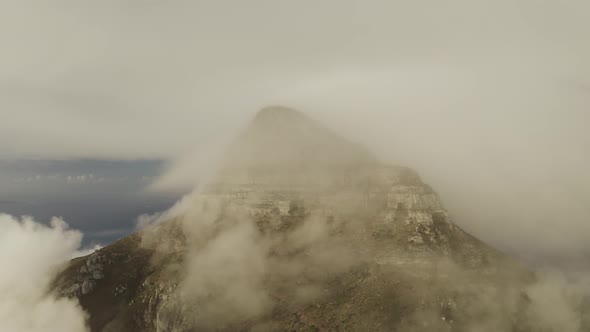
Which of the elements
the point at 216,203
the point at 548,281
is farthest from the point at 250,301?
the point at 548,281

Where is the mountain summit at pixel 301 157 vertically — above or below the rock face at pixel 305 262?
above

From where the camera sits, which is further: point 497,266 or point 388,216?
point 388,216

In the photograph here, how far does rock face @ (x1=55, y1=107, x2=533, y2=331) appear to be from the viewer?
126750mm

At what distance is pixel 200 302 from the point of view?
145625 millimetres

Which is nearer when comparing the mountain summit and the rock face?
the rock face

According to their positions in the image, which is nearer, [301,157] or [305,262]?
[305,262]

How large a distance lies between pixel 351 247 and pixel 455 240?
41.9 metres

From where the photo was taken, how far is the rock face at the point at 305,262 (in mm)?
126750

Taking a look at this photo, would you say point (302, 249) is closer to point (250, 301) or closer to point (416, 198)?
point (250, 301)

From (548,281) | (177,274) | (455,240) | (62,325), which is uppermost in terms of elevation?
(455,240)

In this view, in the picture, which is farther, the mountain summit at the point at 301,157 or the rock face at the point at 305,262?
the mountain summit at the point at 301,157

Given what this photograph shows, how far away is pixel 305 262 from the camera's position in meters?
156

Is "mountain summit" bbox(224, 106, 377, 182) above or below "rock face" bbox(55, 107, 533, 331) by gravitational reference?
above

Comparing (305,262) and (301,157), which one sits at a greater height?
(301,157)
